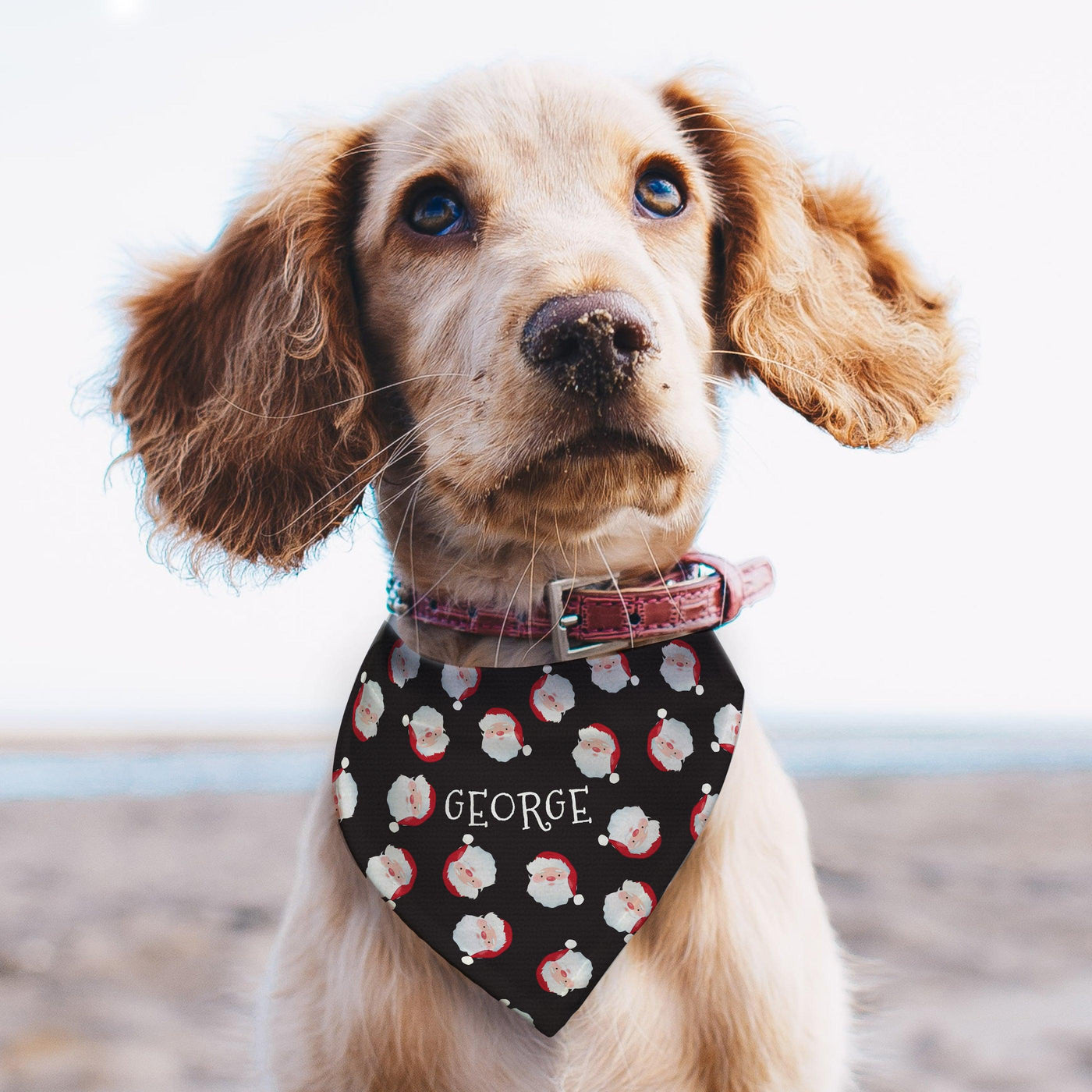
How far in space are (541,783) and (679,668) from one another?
24cm

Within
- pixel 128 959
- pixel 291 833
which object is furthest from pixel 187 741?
pixel 128 959

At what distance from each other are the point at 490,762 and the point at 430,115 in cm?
86

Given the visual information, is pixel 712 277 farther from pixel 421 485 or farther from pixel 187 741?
pixel 187 741

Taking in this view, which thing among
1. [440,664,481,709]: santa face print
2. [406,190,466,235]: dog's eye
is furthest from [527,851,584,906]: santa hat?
[406,190,466,235]: dog's eye

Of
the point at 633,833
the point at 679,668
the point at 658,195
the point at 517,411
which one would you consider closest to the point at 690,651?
the point at 679,668

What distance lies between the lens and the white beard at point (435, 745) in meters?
1.37

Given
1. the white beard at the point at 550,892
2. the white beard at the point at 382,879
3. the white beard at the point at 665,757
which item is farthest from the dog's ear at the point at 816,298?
the white beard at the point at 382,879

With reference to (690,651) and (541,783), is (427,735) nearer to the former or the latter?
(541,783)

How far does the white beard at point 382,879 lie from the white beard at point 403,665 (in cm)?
24

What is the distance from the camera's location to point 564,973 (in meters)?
1.27

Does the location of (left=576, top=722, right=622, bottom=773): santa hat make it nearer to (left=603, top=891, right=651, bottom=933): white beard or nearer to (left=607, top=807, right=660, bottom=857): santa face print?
(left=607, top=807, right=660, bottom=857): santa face print

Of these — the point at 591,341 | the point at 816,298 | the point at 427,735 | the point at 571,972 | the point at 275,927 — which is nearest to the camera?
the point at 591,341

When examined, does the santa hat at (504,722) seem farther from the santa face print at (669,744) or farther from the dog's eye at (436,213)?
the dog's eye at (436,213)

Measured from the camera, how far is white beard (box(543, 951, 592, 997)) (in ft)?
4.15
